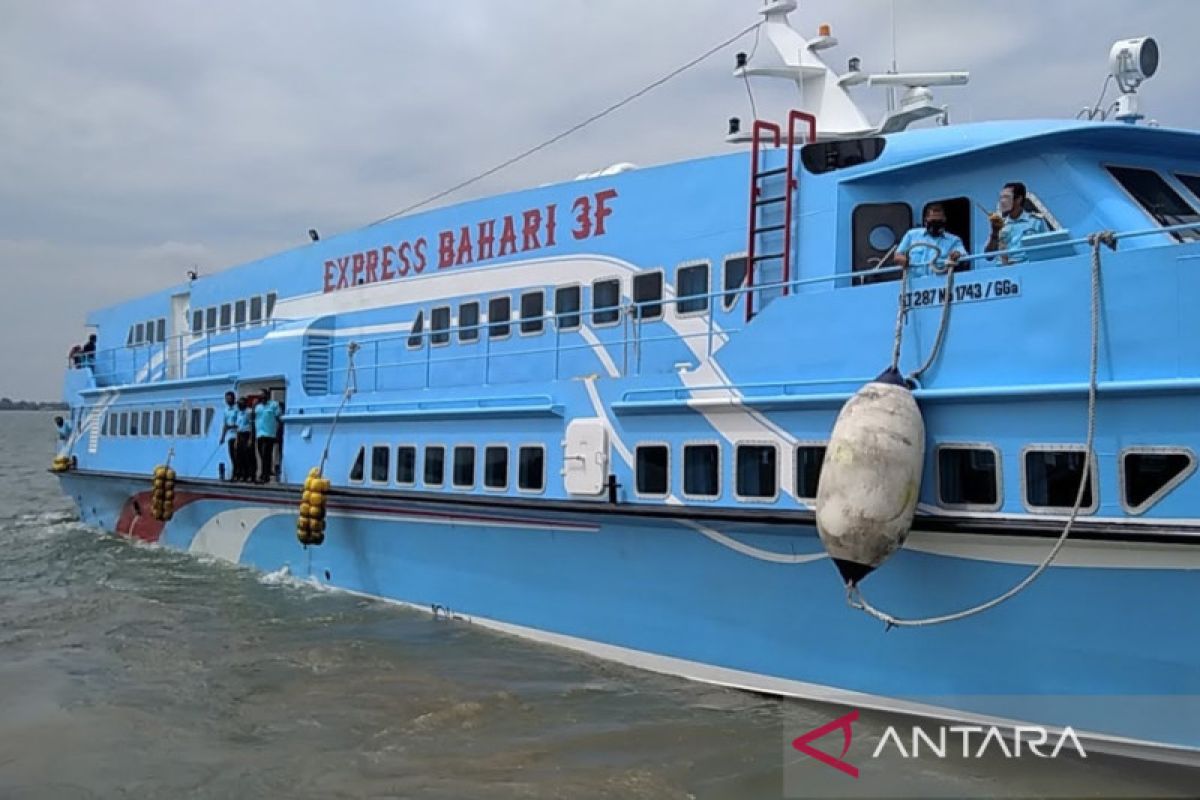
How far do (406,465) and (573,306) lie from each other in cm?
250

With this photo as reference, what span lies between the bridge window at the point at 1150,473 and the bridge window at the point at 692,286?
12.8 ft

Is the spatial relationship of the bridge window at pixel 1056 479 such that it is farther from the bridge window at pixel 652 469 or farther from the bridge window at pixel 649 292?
the bridge window at pixel 649 292

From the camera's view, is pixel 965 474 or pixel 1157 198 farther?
pixel 1157 198

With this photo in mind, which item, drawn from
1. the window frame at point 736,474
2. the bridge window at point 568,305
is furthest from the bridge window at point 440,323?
the window frame at point 736,474

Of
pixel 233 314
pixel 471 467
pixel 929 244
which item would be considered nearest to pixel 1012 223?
pixel 929 244

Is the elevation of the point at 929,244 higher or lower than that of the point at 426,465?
higher

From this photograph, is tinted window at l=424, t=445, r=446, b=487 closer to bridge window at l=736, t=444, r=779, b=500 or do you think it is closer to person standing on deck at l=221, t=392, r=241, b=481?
bridge window at l=736, t=444, r=779, b=500

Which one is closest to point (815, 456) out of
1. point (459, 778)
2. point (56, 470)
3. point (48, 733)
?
point (459, 778)

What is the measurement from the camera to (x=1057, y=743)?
645cm

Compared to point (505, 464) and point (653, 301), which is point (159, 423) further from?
point (653, 301)

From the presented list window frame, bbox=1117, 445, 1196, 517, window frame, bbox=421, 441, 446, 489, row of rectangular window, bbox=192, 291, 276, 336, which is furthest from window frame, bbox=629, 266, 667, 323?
row of rectangular window, bbox=192, 291, 276, 336

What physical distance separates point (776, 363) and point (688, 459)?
1.08 meters

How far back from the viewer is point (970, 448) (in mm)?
6727

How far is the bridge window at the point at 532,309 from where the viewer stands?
424 inches
